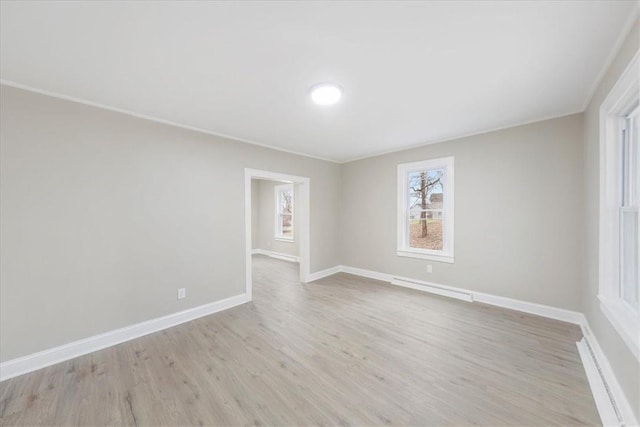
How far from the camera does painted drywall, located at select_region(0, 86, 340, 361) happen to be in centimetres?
209

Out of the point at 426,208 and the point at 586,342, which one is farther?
the point at 426,208

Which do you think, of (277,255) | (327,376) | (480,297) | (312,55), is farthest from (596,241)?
(277,255)

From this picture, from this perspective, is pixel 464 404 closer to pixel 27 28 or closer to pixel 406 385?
pixel 406 385

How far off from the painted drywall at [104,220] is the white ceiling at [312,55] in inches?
13.5

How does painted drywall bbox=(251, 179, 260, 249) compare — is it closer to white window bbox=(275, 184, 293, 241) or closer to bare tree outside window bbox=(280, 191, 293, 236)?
white window bbox=(275, 184, 293, 241)

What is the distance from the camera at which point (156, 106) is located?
8.32ft

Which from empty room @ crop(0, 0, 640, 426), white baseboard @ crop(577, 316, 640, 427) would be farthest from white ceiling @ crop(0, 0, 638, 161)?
white baseboard @ crop(577, 316, 640, 427)

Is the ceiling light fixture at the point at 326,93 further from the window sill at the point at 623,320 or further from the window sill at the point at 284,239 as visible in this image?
the window sill at the point at 284,239

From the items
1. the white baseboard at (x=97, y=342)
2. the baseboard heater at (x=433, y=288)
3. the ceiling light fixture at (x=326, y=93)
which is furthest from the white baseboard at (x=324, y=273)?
the ceiling light fixture at (x=326, y=93)

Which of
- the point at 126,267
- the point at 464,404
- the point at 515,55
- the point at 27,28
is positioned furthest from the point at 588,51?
the point at 126,267

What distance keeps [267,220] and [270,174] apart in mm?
3604

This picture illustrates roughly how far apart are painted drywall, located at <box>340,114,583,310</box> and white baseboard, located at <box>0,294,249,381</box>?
11.1 ft

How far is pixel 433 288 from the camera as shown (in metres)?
3.99

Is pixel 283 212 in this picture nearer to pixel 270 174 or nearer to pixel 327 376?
pixel 270 174
